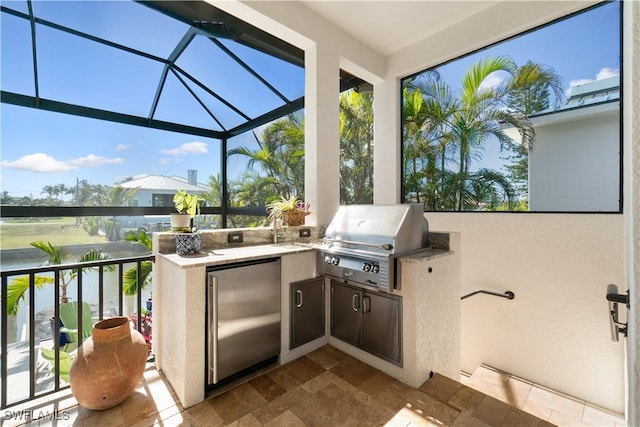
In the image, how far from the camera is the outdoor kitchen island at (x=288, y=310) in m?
1.81

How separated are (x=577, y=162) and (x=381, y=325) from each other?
245cm

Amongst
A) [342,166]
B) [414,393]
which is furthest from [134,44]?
[414,393]

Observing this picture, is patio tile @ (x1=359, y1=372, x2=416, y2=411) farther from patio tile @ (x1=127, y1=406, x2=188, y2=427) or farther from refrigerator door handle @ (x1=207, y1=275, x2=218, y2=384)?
patio tile @ (x1=127, y1=406, x2=188, y2=427)

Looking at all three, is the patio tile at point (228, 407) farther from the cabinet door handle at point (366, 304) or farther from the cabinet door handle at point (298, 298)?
the cabinet door handle at point (366, 304)

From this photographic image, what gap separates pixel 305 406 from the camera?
1.80 metres

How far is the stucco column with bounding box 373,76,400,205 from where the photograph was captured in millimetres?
3865

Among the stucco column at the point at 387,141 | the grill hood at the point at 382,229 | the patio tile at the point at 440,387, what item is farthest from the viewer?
the stucco column at the point at 387,141

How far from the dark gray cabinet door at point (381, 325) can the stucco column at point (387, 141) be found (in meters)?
1.92

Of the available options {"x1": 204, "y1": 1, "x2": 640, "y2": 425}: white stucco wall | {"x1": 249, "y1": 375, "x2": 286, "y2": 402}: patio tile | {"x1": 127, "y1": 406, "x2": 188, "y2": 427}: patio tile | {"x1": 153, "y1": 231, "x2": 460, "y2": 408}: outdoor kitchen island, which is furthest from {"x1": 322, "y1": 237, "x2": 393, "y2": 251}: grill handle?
{"x1": 127, "y1": 406, "x2": 188, "y2": 427}: patio tile

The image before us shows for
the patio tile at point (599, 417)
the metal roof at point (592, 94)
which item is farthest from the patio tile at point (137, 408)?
the metal roof at point (592, 94)

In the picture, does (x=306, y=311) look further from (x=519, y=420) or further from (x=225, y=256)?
(x=519, y=420)

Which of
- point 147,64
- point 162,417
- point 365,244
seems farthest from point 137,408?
point 147,64

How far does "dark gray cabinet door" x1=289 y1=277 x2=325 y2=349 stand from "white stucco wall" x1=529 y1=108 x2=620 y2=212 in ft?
7.87

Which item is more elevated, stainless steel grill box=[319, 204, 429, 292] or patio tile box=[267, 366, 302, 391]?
stainless steel grill box=[319, 204, 429, 292]
